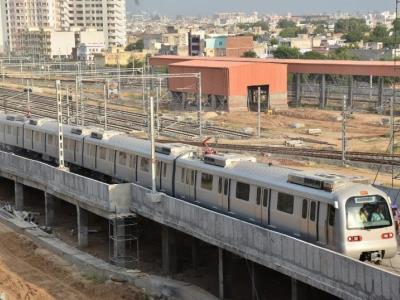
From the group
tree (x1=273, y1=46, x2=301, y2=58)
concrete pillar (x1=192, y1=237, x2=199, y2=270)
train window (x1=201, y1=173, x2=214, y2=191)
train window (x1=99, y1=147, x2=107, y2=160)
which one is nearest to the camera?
train window (x1=201, y1=173, x2=214, y2=191)

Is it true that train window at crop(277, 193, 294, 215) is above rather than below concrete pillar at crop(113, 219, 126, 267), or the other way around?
above

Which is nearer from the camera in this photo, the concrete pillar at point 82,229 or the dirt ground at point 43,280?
the dirt ground at point 43,280

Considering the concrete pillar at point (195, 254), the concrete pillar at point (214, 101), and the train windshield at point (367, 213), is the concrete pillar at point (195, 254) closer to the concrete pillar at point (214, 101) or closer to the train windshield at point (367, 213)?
the train windshield at point (367, 213)

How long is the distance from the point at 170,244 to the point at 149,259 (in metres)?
2.56

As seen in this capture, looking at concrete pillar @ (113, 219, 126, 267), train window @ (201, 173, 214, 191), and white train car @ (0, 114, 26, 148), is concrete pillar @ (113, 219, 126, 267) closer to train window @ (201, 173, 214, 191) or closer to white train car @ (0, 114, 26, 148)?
train window @ (201, 173, 214, 191)

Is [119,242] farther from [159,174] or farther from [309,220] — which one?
[309,220]

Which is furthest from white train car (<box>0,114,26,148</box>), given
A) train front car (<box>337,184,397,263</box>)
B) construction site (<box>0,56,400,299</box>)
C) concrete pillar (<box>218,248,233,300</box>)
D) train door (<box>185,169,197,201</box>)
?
train front car (<box>337,184,397,263</box>)

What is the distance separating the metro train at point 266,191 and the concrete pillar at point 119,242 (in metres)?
2.14

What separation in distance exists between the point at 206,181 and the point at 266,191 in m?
3.69

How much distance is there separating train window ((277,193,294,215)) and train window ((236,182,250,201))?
172cm

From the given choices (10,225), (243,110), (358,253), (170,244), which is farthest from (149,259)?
(243,110)

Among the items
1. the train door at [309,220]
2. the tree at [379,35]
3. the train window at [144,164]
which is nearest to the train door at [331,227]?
the train door at [309,220]

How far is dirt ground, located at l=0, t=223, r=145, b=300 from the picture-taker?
23.7m

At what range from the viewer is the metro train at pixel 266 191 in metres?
18.1
